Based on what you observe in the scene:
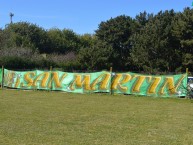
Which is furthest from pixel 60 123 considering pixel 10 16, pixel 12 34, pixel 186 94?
pixel 10 16

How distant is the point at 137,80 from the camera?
23656mm

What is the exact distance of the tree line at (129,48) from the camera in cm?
4959

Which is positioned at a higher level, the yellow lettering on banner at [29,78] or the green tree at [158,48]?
the green tree at [158,48]

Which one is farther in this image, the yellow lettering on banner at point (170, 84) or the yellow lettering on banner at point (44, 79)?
the yellow lettering on banner at point (44, 79)

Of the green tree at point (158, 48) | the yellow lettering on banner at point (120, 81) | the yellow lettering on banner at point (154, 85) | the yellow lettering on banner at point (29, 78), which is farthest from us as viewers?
the green tree at point (158, 48)

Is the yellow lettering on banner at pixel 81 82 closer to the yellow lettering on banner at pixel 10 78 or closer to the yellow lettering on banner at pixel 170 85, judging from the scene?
the yellow lettering on banner at pixel 170 85

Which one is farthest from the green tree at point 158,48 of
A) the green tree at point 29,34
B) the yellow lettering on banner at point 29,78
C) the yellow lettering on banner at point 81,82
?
the green tree at point 29,34

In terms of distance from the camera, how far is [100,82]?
82.7ft

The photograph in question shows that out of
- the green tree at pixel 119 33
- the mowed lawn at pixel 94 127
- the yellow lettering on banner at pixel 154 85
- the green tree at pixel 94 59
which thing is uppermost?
the green tree at pixel 119 33

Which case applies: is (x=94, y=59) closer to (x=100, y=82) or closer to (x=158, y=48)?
(x=158, y=48)

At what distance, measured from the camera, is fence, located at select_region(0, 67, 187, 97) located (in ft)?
73.3

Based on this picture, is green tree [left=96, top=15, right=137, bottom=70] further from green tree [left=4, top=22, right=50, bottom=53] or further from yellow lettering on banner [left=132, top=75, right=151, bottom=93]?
yellow lettering on banner [left=132, top=75, right=151, bottom=93]

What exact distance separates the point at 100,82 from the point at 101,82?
74 millimetres

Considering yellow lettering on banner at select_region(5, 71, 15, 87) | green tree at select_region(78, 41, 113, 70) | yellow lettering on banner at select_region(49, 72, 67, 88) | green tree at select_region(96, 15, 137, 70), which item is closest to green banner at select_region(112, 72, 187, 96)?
yellow lettering on banner at select_region(49, 72, 67, 88)
